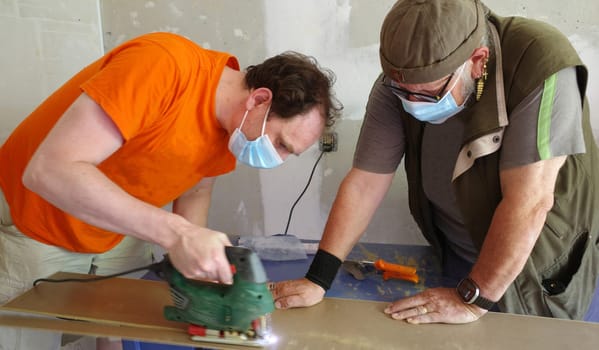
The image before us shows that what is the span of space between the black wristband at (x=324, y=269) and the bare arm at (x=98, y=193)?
1.37ft

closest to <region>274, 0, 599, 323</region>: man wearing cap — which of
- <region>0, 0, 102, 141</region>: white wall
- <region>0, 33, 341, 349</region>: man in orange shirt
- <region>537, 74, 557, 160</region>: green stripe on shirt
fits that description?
<region>537, 74, 557, 160</region>: green stripe on shirt

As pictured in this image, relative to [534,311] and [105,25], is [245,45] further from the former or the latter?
[534,311]

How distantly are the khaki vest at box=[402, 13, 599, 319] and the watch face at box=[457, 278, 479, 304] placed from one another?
12cm

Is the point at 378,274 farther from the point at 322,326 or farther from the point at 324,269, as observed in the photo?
the point at 322,326

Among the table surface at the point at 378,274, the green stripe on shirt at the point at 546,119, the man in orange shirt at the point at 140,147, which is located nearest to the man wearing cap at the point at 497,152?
the green stripe on shirt at the point at 546,119

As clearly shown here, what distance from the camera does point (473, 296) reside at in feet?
3.73

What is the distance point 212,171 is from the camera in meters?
1.41

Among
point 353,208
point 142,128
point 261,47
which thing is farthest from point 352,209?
point 261,47

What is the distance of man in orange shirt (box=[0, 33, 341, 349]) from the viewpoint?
37.1 inches

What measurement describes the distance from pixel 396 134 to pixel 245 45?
928 millimetres

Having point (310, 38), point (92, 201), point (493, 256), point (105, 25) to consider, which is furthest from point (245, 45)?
point (493, 256)

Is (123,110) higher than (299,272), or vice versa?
(123,110)

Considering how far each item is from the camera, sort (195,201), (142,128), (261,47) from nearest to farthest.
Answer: (142,128)
(195,201)
(261,47)

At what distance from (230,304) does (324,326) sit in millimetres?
271
